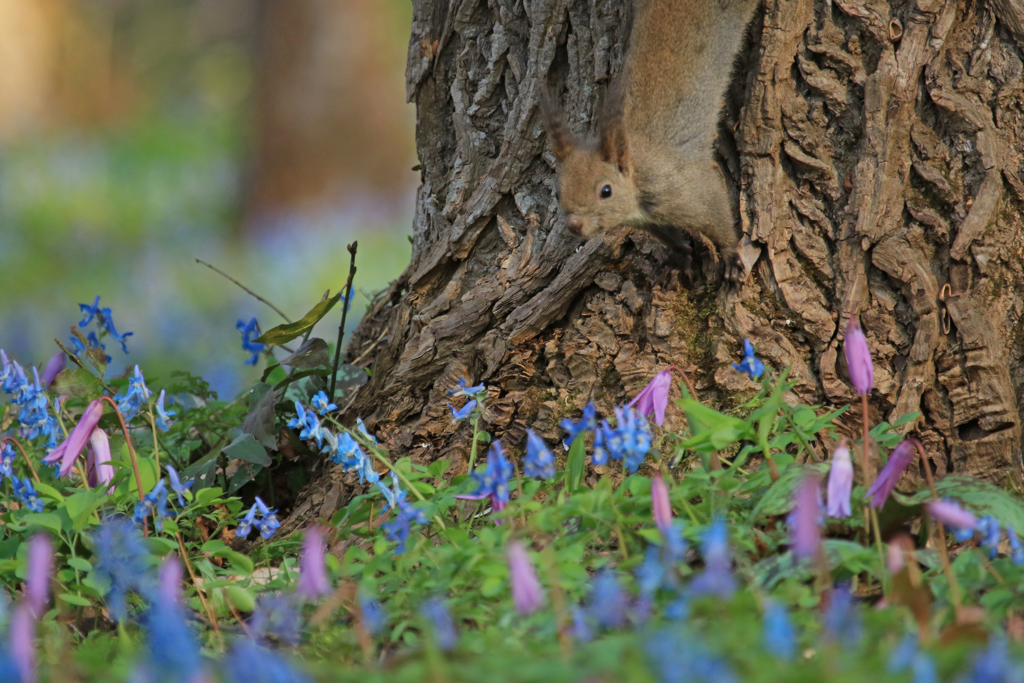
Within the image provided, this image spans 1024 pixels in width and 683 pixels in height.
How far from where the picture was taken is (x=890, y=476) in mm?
1485

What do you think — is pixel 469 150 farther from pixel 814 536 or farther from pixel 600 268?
pixel 814 536

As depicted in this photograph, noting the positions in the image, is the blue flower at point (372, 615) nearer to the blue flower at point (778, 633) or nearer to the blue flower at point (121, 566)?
the blue flower at point (121, 566)

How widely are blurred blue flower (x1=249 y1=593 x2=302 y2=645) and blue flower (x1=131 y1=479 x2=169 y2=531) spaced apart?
1.00ft

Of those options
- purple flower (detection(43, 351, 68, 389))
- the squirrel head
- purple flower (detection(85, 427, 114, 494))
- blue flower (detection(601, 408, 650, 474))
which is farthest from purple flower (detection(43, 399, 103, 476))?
the squirrel head

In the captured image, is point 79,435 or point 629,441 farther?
point 79,435

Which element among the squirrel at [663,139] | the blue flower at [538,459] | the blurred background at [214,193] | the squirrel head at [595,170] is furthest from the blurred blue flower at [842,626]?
the blurred background at [214,193]

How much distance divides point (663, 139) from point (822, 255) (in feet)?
2.42

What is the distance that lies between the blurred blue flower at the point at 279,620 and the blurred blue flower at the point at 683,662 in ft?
1.73

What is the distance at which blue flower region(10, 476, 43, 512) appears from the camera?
1.94 metres

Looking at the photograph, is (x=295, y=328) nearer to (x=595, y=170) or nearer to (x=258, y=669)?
(x=595, y=170)

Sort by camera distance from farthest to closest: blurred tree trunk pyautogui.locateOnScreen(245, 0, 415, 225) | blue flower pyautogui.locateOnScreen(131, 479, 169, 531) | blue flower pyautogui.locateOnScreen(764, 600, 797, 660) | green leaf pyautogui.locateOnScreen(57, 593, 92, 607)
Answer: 1. blurred tree trunk pyautogui.locateOnScreen(245, 0, 415, 225)
2. blue flower pyautogui.locateOnScreen(131, 479, 169, 531)
3. green leaf pyautogui.locateOnScreen(57, 593, 92, 607)
4. blue flower pyautogui.locateOnScreen(764, 600, 797, 660)

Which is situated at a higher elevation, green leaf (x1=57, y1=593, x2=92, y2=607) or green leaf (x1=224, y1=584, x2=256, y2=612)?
green leaf (x1=57, y1=593, x2=92, y2=607)

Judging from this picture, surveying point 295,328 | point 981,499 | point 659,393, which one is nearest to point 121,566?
point 659,393

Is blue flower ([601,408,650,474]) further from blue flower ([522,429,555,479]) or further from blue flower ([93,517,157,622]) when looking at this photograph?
blue flower ([93,517,157,622])
